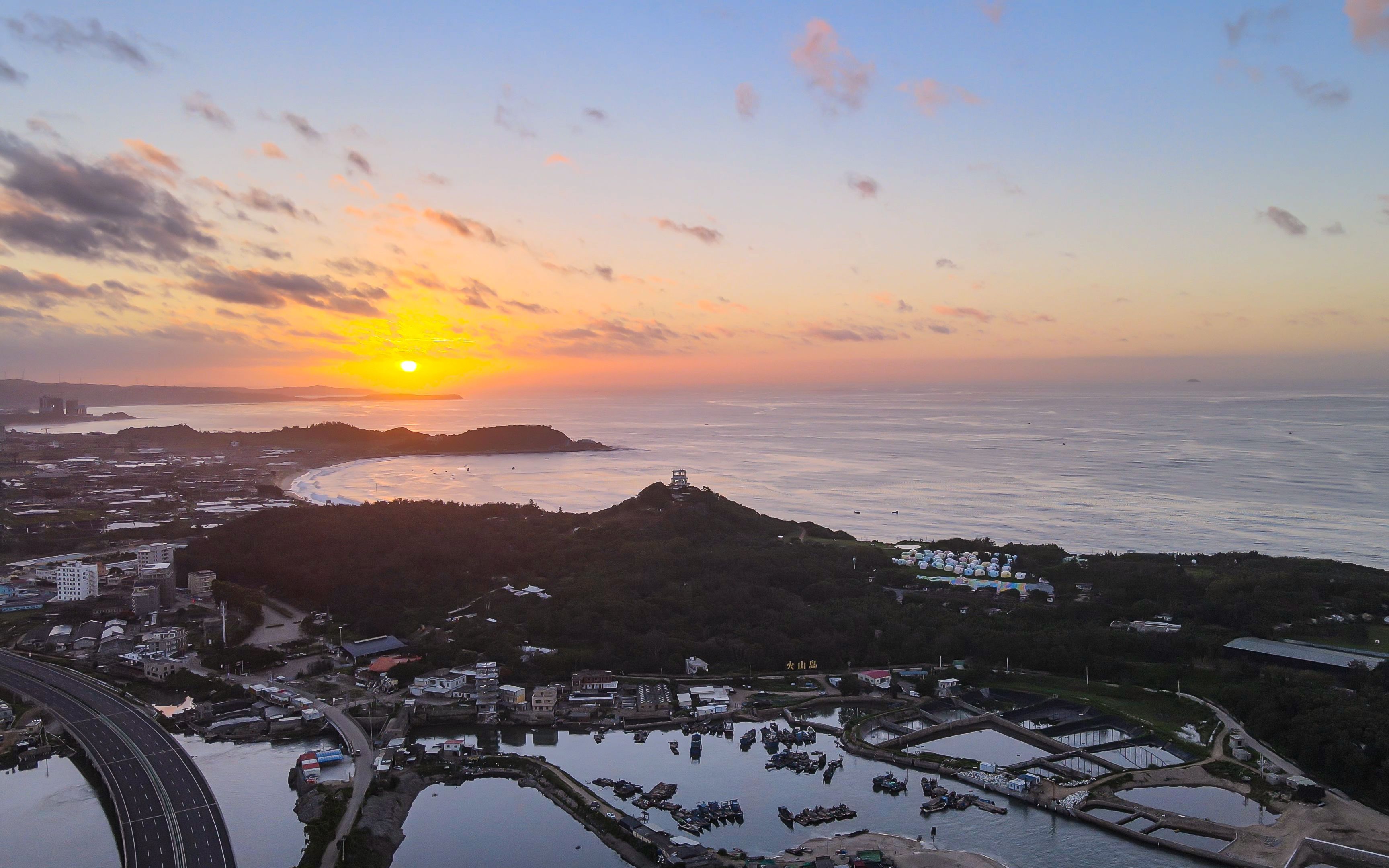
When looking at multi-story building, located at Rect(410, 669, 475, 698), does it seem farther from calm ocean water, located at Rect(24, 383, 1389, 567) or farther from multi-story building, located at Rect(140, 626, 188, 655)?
calm ocean water, located at Rect(24, 383, 1389, 567)

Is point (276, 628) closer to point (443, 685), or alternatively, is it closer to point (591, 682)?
point (443, 685)

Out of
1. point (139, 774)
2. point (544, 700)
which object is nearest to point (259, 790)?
point (139, 774)

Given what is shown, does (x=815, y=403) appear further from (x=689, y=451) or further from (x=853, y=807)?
(x=853, y=807)

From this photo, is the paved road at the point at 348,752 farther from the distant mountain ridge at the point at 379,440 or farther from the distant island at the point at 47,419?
the distant island at the point at 47,419

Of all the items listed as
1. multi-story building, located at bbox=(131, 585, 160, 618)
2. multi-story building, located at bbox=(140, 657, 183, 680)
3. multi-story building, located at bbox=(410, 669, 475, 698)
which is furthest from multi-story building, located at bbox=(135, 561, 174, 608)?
multi-story building, located at bbox=(410, 669, 475, 698)

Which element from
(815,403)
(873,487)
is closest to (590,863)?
(873,487)

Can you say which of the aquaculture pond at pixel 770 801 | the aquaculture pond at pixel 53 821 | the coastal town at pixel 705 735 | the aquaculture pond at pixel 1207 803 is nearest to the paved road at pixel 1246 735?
the coastal town at pixel 705 735
